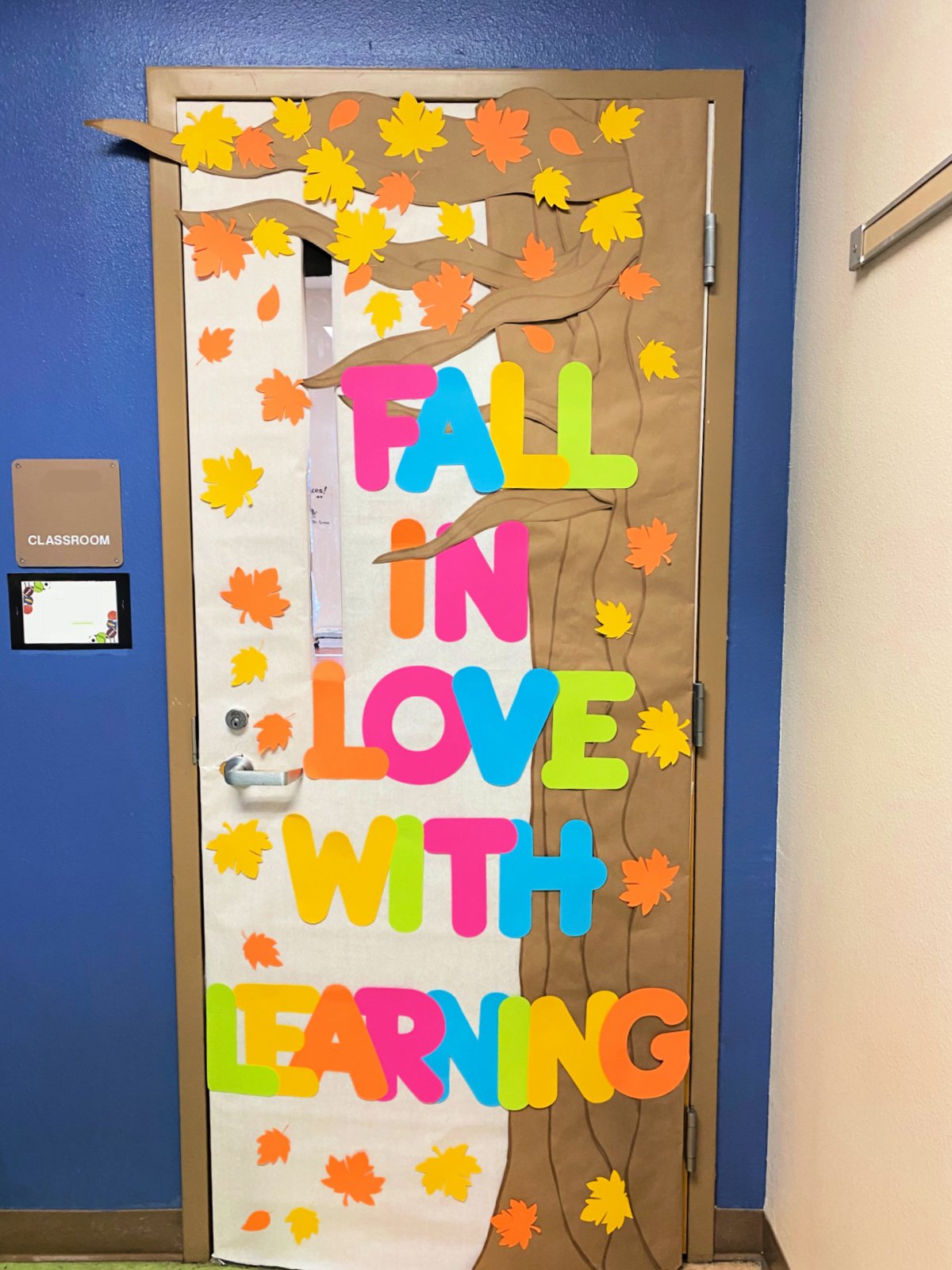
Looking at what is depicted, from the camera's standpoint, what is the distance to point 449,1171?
158 centimetres

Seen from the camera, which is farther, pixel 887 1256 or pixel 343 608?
pixel 343 608

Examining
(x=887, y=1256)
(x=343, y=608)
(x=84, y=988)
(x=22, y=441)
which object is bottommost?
(x=887, y=1256)

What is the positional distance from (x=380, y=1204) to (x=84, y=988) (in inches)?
28.3

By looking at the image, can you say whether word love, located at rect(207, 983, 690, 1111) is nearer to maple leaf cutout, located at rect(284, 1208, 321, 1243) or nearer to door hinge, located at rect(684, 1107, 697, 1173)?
door hinge, located at rect(684, 1107, 697, 1173)

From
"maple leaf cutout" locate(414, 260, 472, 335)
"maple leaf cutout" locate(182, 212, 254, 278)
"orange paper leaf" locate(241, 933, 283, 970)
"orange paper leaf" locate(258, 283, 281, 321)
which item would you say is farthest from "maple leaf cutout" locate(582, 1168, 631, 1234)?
"maple leaf cutout" locate(182, 212, 254, 278)

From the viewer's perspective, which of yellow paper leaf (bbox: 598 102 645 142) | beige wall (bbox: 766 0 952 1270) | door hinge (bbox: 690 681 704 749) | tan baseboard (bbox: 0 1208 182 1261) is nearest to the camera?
beige wall (bbox: 766 0 952 1270)

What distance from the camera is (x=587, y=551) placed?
1489 mm

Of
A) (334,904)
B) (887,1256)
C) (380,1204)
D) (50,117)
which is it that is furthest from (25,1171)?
(50,117)

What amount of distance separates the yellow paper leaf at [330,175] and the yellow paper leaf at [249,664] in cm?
81

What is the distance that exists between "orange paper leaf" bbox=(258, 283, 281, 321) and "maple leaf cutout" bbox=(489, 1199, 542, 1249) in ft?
5.65

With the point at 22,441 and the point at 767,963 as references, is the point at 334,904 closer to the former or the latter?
the point at 767,963

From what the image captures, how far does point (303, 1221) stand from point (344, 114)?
206 cm

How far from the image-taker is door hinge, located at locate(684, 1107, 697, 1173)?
158 centimetres

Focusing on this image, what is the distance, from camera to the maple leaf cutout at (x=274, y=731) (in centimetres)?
154
